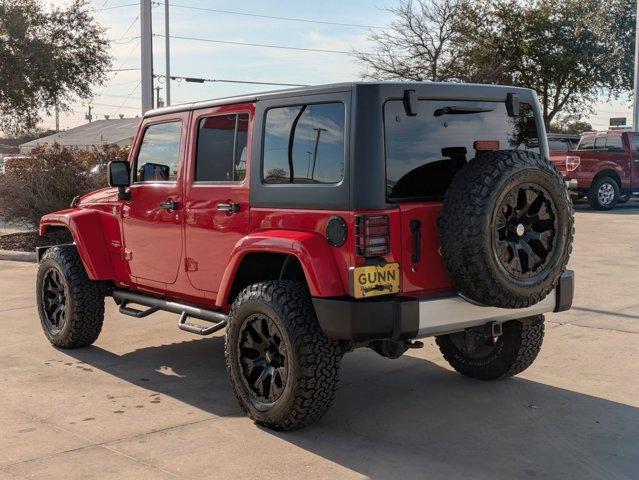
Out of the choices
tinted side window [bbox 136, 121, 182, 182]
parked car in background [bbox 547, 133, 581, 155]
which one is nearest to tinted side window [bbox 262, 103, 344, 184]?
tinted side window [bbox 136, 121, 182, 182]

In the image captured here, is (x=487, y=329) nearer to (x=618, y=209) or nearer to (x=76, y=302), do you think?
(x=76, y=302)

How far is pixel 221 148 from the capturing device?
5.24 meters

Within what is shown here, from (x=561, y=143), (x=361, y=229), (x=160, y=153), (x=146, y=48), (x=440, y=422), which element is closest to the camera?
A: (x=361, y=229)

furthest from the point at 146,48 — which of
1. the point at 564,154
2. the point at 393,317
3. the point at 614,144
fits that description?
the point at 393,317

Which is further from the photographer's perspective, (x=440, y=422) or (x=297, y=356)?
(x=440, y=422)

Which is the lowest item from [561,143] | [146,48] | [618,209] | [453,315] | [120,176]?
[453,315]

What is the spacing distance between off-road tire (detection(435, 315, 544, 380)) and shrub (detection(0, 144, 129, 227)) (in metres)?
9.98

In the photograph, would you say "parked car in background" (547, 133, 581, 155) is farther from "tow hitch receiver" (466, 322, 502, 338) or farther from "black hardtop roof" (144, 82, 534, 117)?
"tow hitch receiver" (466, 322, 502, 338)

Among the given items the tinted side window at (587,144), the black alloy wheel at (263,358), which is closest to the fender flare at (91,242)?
Answer: the black alloy wheel at (263,358)

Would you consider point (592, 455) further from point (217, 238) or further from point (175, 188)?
point (175, 188)

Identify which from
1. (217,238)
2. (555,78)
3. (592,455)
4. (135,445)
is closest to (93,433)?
(135,445)

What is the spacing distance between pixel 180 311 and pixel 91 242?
122 centimetres

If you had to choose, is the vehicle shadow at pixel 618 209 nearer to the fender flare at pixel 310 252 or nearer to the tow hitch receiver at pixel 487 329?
the tow hitch receiver at pixel 487 329

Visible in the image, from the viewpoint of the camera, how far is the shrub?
45.0 feet
